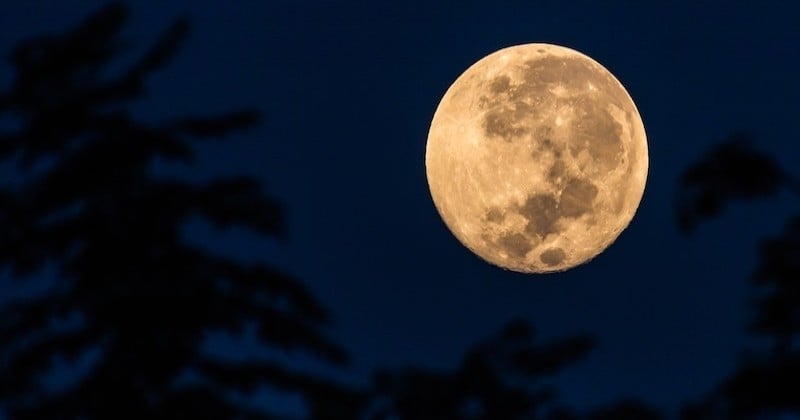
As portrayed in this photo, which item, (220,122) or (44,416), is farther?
(220,122)

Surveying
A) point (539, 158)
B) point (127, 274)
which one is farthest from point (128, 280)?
point (539, 158)

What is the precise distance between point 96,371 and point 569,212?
13.9 feet

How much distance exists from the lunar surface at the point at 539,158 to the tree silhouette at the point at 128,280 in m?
1.74

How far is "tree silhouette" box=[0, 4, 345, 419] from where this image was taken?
9.56 m

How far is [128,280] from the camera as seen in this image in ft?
31.2

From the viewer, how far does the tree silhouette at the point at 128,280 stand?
9562mm

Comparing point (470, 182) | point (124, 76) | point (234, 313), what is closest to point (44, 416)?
point (234, 313)

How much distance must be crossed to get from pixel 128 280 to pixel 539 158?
11.8 ft

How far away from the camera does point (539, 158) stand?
32.3ft

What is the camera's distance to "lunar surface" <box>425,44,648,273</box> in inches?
390

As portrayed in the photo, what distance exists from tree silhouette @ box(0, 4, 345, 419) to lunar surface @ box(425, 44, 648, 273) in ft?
5.71

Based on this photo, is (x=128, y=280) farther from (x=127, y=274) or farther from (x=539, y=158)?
(x=539, y=158)

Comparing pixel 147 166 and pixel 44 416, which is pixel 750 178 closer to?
pixel 147 166

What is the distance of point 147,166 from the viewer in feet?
33.0
